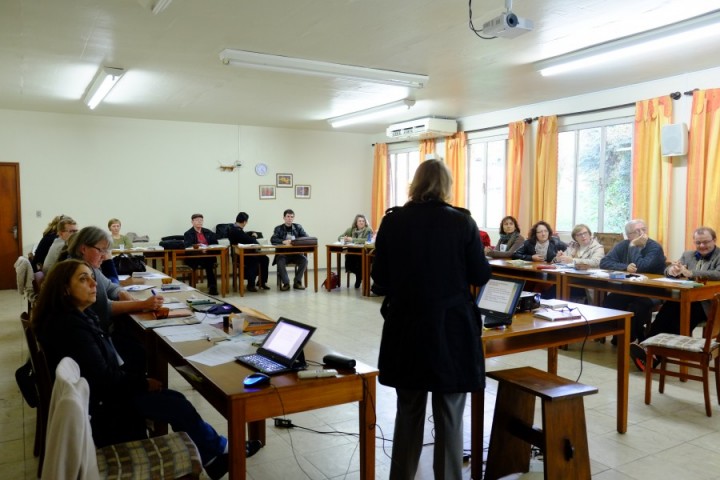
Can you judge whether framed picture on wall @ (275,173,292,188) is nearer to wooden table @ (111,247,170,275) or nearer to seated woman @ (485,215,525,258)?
wooden table @ (111,247,170,275)

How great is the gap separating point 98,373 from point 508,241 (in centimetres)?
571

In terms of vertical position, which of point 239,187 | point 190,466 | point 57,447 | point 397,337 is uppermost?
point 239,187

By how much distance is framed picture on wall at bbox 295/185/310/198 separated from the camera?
10602mm

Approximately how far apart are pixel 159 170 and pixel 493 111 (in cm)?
549

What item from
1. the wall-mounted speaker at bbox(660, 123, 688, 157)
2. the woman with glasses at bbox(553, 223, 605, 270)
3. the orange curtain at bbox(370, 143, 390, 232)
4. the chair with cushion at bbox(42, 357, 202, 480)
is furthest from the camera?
the orange curtain at bbox(370, 143, 390, 232)

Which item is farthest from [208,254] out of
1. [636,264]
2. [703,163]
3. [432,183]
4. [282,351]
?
[432,183]

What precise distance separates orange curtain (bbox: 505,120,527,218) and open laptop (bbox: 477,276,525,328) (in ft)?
17.3

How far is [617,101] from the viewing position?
6773 mm

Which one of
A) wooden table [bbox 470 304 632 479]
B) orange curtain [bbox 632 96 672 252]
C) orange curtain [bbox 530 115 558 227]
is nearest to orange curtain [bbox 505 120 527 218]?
orange curtain [bbox 530 115 558 227]

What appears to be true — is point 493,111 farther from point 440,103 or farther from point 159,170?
point 159,170

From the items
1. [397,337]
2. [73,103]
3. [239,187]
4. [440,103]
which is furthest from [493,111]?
[397,337]

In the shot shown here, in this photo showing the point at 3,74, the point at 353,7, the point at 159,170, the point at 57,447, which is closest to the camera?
the point at 57,447

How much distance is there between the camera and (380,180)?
10781mm

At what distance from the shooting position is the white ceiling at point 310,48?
159 inches
